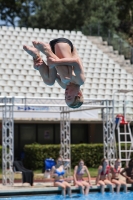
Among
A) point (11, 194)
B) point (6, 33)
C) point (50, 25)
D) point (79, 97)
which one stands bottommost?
point (11, 194)

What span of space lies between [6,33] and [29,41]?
138 cm

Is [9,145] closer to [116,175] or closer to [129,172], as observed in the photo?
[116,175]

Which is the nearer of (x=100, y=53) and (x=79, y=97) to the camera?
(x=79, y=97)

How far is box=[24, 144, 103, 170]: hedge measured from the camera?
21.8m

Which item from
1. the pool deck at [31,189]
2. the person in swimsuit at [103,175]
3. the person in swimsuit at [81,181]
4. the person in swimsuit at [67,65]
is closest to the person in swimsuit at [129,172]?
the person in swimsuit at [103,175]

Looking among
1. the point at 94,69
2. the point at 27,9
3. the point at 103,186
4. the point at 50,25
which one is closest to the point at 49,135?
the point at 94,69

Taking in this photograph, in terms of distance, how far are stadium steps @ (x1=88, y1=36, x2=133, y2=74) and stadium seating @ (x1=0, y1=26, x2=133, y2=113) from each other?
2.00 ft

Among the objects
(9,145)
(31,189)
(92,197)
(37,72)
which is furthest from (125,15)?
(31,189)

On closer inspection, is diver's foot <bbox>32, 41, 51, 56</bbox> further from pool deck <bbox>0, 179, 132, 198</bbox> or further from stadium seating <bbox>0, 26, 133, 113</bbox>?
stadium seating <bbox>0, 26, 133, 113</bbox>

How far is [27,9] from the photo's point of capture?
125ft

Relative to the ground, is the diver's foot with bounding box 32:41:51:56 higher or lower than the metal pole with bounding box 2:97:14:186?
higher

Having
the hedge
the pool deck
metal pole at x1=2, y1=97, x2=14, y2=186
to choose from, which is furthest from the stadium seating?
the pool deck

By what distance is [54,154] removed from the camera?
72.5 ft

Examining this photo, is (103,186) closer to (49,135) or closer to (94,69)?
(49,135)
